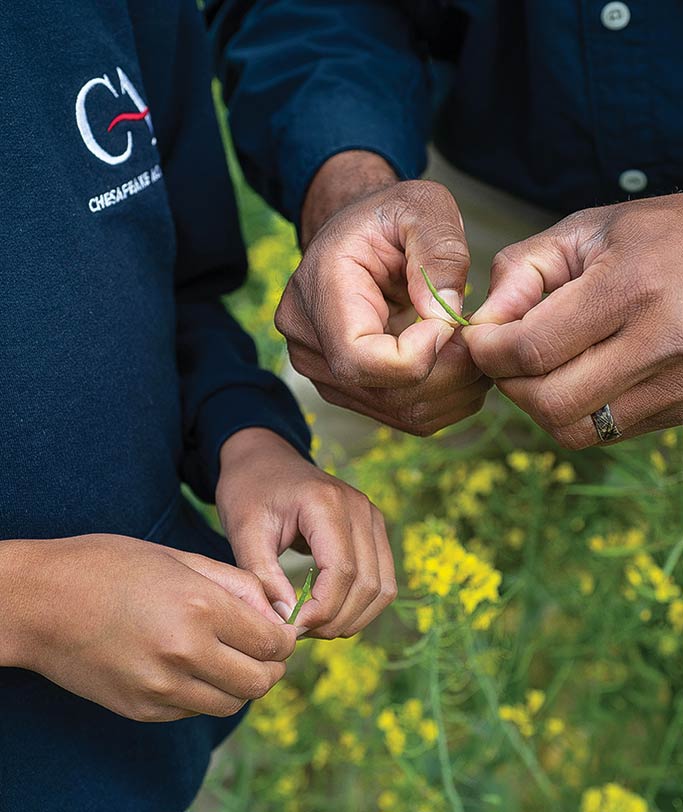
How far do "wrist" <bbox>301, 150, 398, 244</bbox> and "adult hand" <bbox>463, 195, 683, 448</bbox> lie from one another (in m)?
0.29

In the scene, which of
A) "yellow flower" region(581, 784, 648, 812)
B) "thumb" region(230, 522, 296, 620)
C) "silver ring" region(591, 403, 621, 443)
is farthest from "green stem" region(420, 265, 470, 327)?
"yellow flower" region(581, 784, 648, 812)

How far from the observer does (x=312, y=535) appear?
718 mm

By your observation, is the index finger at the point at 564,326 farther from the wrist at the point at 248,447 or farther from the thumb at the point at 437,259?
the wrist at the point at 248,447

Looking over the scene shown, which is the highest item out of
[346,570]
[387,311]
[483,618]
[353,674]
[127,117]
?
[127,117]

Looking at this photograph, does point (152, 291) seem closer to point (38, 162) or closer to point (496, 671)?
point (38, 162)

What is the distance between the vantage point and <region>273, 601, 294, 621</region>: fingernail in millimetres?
693

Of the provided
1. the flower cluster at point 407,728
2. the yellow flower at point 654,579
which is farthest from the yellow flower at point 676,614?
the flower cluster at point 407,728

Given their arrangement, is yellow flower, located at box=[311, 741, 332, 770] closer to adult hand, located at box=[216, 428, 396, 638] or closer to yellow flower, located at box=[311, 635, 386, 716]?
yellow flower, located at box=[311, 635, 386, 716]

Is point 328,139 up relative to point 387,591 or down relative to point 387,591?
up

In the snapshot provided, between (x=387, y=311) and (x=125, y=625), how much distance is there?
309mm

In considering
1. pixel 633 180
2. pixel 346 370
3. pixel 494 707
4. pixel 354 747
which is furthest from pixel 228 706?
pixel 633 180

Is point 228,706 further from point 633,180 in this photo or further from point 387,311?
point 633,180

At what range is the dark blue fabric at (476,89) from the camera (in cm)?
110

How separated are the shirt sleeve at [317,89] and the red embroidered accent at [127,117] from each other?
0.26 m
